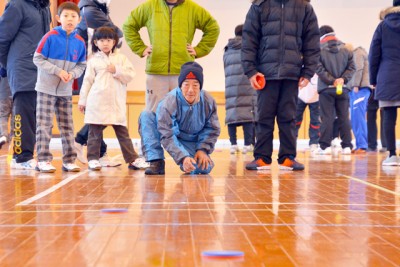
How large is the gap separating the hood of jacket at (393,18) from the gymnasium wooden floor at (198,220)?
1625 mm

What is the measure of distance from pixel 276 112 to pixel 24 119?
6.45ft

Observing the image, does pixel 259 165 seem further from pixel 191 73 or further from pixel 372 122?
pixel 372 122

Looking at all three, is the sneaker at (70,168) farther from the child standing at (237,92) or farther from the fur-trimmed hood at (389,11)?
the child standing at (237,92)

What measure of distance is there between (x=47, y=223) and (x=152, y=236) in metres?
0.53

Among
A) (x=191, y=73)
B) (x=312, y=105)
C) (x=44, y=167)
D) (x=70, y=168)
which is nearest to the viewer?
(x=191, y=73)

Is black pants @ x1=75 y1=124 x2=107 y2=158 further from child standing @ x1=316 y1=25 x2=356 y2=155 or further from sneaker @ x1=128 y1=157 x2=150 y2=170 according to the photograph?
child standing @ x1=316 y1=25 x2=356 y2=155

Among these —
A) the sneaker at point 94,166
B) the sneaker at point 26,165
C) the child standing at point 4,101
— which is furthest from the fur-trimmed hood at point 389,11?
the child standing at point 4,101

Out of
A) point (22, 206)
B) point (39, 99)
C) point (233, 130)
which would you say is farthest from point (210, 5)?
point (22, 206)

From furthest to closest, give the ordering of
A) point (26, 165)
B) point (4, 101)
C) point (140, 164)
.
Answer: point (4, 101) → point (140, 164) → point (26, 165)

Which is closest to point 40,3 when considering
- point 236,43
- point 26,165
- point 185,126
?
point 26,165

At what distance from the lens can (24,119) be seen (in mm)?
4977

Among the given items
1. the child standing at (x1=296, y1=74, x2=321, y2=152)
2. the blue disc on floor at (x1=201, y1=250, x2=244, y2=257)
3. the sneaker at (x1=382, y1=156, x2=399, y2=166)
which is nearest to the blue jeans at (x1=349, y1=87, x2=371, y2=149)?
the child standing at (x1=296, y1=74, x2=321, y2=152)

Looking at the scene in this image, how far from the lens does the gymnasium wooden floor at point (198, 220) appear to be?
2023mm

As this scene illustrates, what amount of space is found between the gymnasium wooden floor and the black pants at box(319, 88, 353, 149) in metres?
2.84
